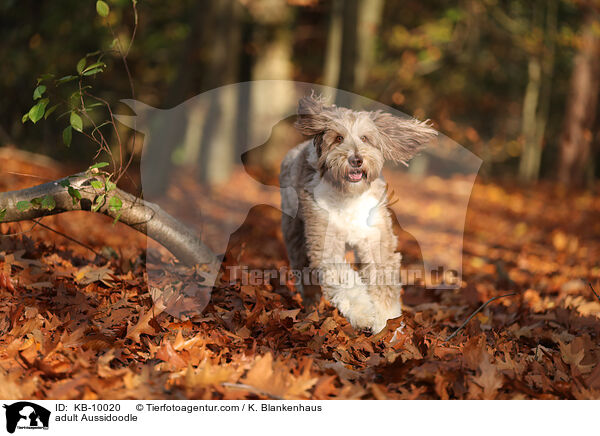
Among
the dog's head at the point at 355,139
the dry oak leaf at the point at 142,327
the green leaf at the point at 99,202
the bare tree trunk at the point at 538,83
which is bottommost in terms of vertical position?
the dry oak leaf at the point at 142,327

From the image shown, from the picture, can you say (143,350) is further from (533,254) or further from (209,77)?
(209,77)

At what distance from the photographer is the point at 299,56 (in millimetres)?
19641

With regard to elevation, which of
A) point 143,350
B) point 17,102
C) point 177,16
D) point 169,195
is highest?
point 177,16

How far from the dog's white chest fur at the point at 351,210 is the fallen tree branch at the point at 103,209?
45.9 inches

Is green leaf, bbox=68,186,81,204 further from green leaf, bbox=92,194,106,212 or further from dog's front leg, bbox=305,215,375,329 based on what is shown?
dog's front leg, bbox=305,215,375,329

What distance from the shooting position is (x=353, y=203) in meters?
3.85

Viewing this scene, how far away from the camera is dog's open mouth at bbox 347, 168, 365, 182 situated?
3666 mm

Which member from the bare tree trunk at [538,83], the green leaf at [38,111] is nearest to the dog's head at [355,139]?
the green leaf at [38,111]

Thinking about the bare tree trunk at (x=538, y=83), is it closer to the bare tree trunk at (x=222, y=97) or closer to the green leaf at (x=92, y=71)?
the bare tree trunk at (x=222, y=97)

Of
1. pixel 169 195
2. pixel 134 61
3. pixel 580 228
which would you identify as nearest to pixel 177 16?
pixel 134 61

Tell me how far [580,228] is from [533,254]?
299 centimetres

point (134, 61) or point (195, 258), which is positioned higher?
point (134, 61)
